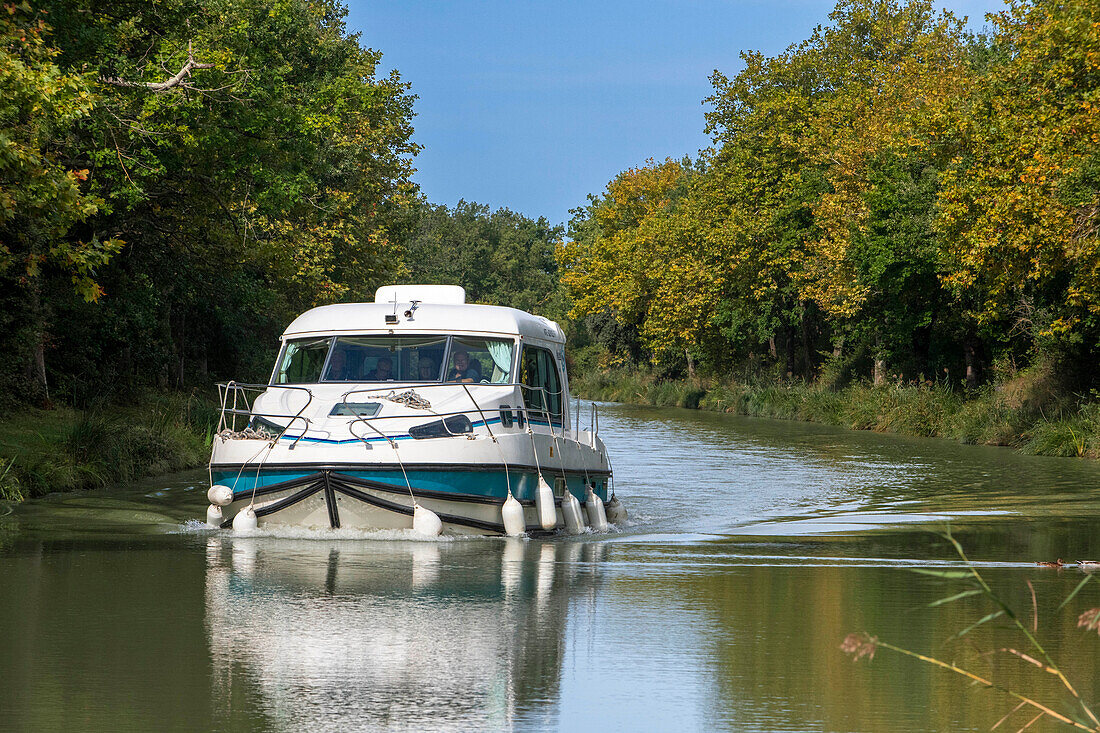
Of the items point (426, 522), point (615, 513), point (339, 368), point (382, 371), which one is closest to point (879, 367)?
point (615, 513)

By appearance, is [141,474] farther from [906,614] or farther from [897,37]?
[897,37]

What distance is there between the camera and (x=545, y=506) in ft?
49.0

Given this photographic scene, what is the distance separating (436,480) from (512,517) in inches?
36.5

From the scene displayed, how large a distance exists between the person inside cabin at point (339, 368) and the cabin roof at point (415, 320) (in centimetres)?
29

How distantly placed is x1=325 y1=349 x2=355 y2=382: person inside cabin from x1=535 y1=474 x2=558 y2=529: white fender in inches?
113

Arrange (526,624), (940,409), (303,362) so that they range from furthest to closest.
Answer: (940,409), (303,362), (526,624)

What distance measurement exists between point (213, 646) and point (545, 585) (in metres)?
3.59

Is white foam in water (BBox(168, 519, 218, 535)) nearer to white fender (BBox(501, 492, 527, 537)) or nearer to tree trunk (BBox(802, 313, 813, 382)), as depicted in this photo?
white fender (BBox(501, 492, 527, 537))

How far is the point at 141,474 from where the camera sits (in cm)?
2220

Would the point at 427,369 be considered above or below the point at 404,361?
below

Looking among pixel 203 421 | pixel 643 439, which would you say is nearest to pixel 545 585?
pixel 203 421

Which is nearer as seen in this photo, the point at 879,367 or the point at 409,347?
the point at 409,347

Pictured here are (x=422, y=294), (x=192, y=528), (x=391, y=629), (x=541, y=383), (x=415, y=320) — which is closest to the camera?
(x=391, y=629)

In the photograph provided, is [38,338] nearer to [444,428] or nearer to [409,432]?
[409,432]
